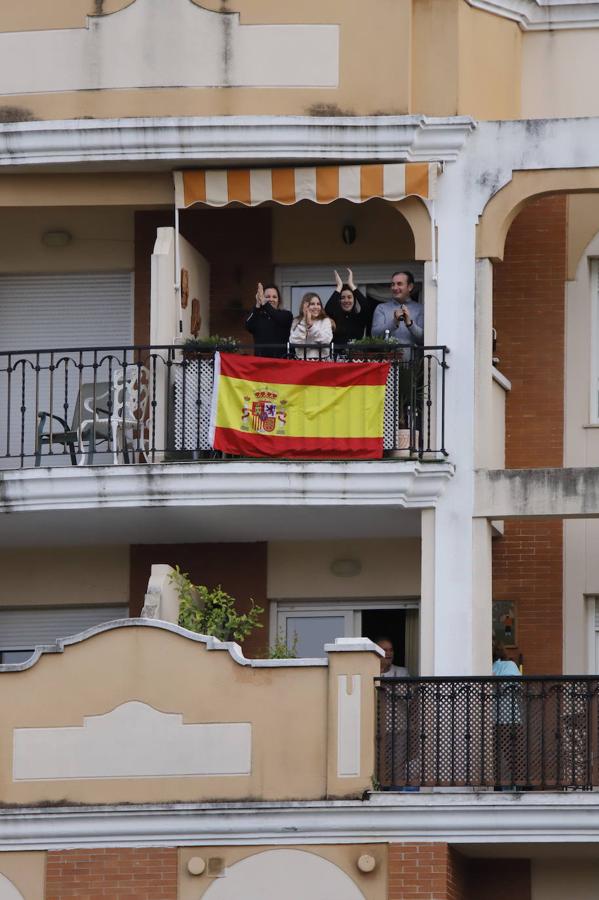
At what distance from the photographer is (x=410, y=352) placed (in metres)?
30.9

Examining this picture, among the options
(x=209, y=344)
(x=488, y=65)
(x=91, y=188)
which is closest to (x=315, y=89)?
(x=488, y=65)

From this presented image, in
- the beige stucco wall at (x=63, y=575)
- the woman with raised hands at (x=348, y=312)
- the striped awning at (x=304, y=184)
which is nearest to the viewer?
the striped awning at (x=304, y=184)

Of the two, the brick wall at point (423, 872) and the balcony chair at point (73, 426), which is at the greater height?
the balcony chair at point (73, 426)

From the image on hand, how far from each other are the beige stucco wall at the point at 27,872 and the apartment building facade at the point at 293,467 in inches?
1.1

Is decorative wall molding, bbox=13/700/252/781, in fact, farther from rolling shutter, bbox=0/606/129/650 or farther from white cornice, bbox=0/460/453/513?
rolling shutter, bbox=0/606/129/650

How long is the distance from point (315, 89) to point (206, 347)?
9.75 ft

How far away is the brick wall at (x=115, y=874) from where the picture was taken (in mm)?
28328

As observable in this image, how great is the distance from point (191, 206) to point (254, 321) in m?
1.39

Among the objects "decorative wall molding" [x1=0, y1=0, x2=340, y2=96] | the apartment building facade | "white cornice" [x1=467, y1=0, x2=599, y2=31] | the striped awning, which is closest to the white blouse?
the apartment building facade

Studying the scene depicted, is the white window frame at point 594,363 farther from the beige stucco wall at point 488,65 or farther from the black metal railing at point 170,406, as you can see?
the black metal railing at point 170,406

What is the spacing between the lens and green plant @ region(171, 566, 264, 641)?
30.5m

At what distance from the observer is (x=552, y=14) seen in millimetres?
32781

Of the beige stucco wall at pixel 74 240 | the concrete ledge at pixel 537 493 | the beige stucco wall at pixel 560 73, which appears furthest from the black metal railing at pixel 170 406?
Answer: the beige stucco wall at pixel 560 73

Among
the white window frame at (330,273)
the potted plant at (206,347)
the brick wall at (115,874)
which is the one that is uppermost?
the white window frame at (330,273)
